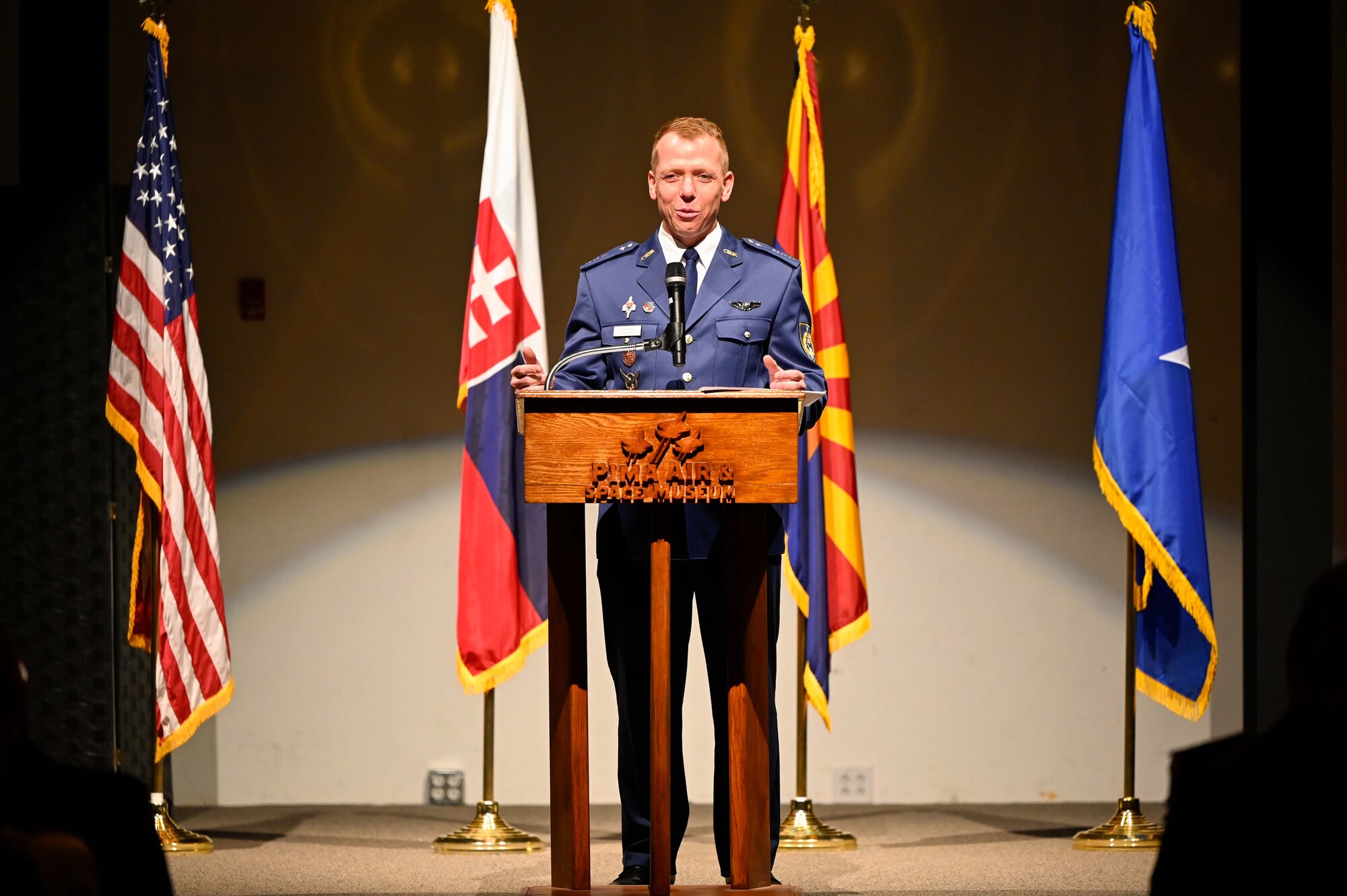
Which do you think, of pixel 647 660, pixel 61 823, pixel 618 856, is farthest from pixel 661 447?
pixel 618 856

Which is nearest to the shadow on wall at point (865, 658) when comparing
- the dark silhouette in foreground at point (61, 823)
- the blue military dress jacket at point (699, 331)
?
the blue military dress jacket at point (699, 331)

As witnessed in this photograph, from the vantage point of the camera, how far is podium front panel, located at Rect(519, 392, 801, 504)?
2.77 meters

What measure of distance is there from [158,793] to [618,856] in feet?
4.40

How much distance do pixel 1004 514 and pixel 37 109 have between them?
331 centimetres

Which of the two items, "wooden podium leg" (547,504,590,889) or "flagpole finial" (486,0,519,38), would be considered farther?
"flagpole finial" (486,0,519,38)

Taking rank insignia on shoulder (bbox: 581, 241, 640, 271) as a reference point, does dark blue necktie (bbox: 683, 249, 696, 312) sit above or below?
below

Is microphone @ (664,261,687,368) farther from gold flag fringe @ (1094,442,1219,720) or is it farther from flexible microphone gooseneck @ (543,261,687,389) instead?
gold flag fringe @ (1094,442,1219,720)

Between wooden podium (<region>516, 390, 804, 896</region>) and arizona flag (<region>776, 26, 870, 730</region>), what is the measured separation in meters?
1.38

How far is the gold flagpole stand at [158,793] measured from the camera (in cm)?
425

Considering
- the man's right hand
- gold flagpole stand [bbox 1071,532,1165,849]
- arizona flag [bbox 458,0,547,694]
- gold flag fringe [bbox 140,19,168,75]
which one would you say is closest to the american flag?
gold flag fringe [bbox 140,19,168,75]

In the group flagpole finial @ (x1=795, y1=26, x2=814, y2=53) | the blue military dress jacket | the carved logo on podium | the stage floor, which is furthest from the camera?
flagpole finial @ (x1=795, y1=26, x2=814, y2=53)

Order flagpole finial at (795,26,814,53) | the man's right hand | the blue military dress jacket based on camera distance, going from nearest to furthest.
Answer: the man's right hand, the blue military dress jacket, flagpole finial at (795,26,814,53)

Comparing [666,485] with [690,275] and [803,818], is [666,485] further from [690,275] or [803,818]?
[803,818]

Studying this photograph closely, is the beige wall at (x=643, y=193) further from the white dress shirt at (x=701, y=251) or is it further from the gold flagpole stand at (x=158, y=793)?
the white dress shirt at (x=701, y=251)
